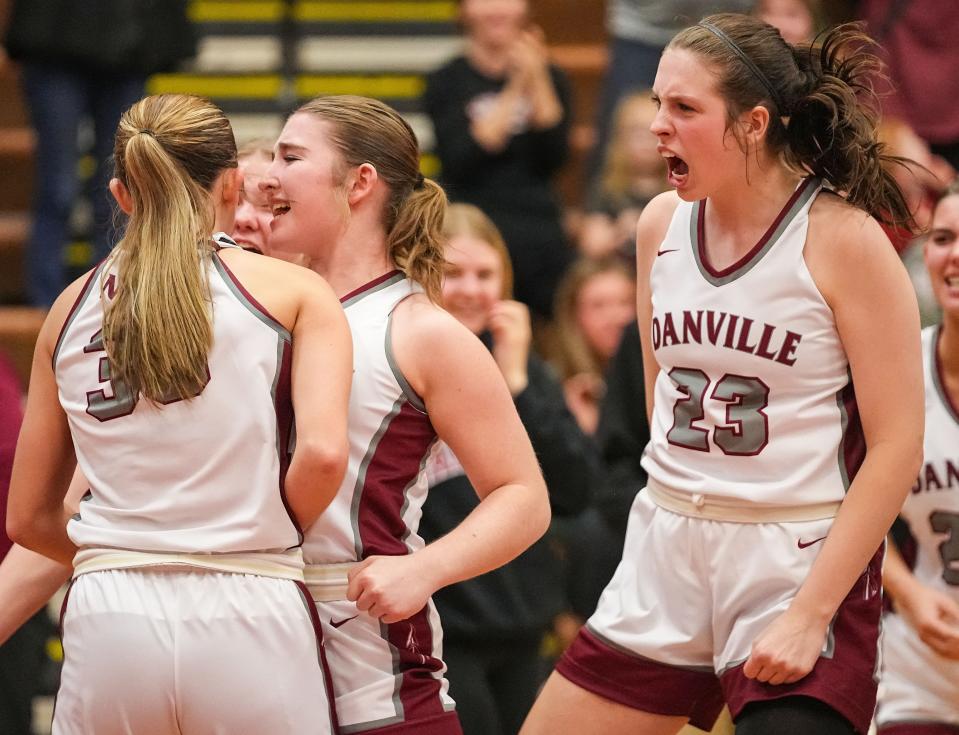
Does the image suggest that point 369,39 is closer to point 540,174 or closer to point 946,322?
point 540,174

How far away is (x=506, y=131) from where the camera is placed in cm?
757

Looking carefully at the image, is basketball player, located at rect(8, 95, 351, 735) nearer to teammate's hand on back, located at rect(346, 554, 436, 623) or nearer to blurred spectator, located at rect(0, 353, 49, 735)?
teammate's hand on back, located at rect(346, 554, 436, 623)

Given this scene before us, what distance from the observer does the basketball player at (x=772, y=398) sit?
9.66 feet

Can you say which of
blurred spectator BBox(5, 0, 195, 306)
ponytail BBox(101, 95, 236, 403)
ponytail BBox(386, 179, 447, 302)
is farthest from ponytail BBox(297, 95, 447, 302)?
blurred spectator BBox(5, 0, 195, 306)

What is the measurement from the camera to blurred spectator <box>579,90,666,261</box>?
7301 mm

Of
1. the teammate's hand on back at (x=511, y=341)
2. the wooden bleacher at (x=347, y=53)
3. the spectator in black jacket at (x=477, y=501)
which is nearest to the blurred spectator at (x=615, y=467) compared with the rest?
the spectator in black jacket at (x=477, y=501)

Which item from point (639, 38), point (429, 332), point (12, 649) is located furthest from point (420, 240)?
point (639, 38)

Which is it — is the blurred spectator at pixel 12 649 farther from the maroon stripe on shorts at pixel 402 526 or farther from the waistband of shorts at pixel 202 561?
the maroon stripe on shorts at pixel 402 526

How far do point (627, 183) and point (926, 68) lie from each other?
149 cm

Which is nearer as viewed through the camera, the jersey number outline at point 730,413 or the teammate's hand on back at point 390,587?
the teammate's hand on back at point 390,587

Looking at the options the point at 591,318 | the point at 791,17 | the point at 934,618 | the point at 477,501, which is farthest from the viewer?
the point at 791,17

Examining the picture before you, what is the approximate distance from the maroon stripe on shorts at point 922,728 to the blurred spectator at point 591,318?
3.02m

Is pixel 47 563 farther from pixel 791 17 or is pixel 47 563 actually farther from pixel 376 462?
pixel 791 17

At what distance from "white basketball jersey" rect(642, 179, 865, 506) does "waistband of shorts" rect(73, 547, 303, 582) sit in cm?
84
